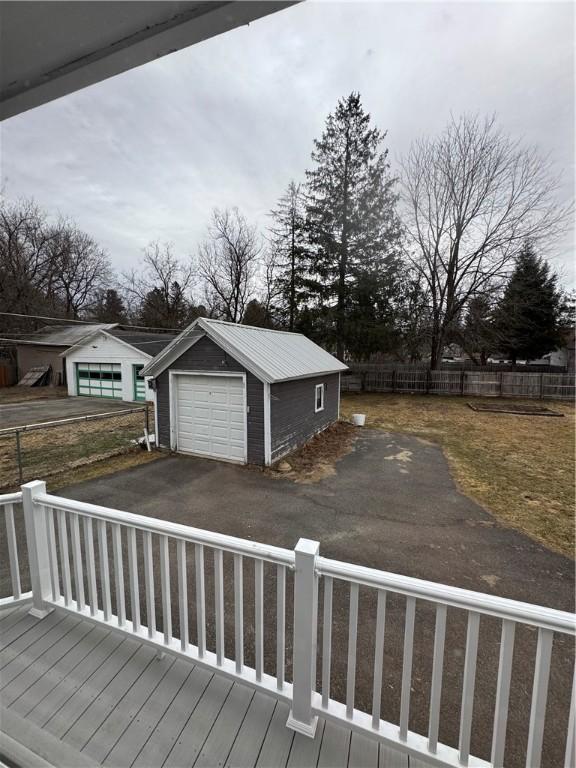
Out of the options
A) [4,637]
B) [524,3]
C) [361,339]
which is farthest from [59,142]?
[361,339]

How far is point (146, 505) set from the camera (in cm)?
571

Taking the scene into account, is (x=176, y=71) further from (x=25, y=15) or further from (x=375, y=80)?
(x=375, y=80)

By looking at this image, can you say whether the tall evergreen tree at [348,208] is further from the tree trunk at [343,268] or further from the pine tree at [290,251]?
the pine tree at [290,251]

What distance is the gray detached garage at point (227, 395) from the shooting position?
7.79 m

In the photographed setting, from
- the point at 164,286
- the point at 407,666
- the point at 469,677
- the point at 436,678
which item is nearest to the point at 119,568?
the point at 407,666

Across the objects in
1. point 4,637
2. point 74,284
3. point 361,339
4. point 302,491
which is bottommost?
point 302,491

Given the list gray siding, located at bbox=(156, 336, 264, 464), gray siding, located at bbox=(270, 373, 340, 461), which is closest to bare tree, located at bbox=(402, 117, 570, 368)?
gray siding, located at bbox=(270, 373, 340, 461)

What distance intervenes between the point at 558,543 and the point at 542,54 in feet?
18.4

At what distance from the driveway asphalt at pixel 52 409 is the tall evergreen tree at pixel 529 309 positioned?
20520mm

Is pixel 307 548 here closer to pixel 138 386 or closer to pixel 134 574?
pixel 134 574

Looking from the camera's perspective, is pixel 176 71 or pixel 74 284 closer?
pixel 176 71

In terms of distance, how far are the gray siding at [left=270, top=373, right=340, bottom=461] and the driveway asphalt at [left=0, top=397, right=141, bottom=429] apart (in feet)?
29.6

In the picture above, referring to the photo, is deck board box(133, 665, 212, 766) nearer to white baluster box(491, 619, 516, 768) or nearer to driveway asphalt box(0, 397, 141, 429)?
white baluster box(491, 619, 516, 768)

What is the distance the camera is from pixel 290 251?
20578 millimetres
